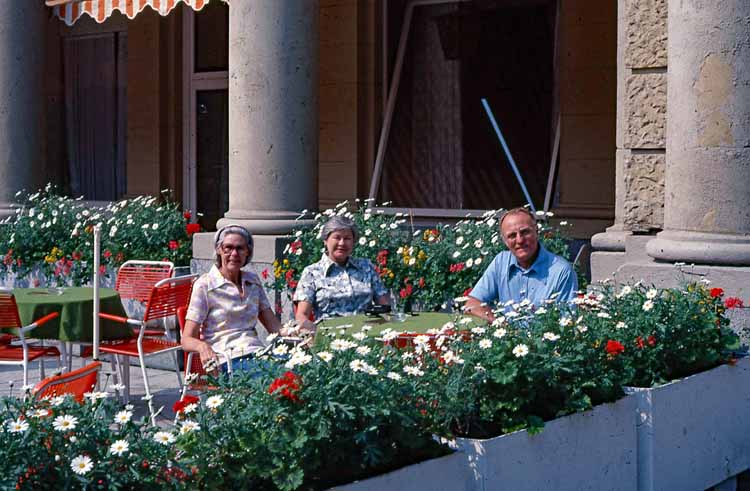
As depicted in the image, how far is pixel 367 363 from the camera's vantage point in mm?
4172

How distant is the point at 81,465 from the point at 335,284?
3.65 meters

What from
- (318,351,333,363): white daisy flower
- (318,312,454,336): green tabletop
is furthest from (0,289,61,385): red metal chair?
(318,351,333,363): white daisy flower

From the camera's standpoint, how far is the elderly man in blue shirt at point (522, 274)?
6363 millimetres

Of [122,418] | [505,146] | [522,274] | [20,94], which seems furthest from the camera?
[20,94]

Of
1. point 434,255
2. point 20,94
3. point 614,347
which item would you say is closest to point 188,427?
point 614,347

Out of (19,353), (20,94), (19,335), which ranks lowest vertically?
(19,353)

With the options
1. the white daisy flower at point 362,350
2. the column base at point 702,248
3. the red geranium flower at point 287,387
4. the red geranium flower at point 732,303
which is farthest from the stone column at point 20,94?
the red geranium flower at point 287,387

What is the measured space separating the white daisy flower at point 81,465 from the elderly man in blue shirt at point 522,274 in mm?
3191

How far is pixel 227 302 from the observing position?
21.8 feet

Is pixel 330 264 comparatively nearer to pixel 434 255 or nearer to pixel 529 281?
pixel 529 281

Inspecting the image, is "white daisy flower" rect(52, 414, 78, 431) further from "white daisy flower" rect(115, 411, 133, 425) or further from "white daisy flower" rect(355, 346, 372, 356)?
"white daisy flower" rect(355, 346, 372, 356)

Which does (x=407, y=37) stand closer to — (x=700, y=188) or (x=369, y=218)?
(x=369, y=218)

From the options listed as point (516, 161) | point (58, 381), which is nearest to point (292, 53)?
point (516, 161)

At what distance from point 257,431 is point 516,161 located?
26.8ft
